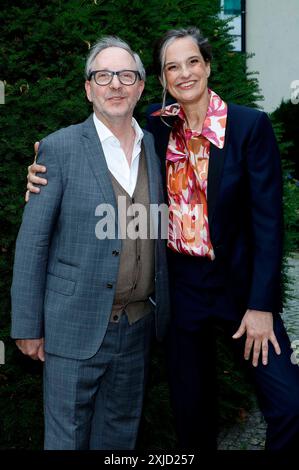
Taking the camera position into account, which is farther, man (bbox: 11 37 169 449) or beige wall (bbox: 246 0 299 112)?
beige wall (bbox: 246 0 299 112)

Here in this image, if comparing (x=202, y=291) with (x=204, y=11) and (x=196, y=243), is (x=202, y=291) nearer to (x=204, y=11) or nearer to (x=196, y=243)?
(x=196, y=243)

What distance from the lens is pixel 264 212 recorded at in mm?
2500

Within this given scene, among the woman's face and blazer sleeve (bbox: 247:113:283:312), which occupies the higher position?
the woman's face

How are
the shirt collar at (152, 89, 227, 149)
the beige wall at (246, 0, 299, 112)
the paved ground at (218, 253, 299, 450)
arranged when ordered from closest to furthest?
the shirt collar at (152, 89, 227, 149) → the paved ground at (218, 253, 299, 450) → the beige wall at (246, 0, 299, 112)

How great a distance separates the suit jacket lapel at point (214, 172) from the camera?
2.53m

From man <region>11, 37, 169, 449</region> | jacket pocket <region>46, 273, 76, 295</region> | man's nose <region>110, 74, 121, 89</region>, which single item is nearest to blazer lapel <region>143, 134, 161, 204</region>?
man <region>11, 37, 169, 449</region>

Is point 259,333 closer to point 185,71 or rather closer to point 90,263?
point 90,263

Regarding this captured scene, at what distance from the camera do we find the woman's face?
8.50 ft

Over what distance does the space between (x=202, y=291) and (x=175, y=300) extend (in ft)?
0.48

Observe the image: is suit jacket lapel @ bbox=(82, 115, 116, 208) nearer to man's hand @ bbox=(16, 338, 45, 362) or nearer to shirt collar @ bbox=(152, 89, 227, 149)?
shirt collar @ bbox=(152, 89, 227, 149)

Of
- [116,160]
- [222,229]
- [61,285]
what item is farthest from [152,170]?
[61,285]

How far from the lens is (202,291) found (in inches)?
104

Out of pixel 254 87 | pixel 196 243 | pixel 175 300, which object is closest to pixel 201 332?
pixel 175 300

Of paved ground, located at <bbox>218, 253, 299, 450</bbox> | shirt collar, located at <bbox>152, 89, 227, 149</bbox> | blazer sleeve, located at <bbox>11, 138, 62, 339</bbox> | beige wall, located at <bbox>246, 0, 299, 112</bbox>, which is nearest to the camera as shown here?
blazer sleeve, located at <bbox>11, 138, 62, 339</bbox>
